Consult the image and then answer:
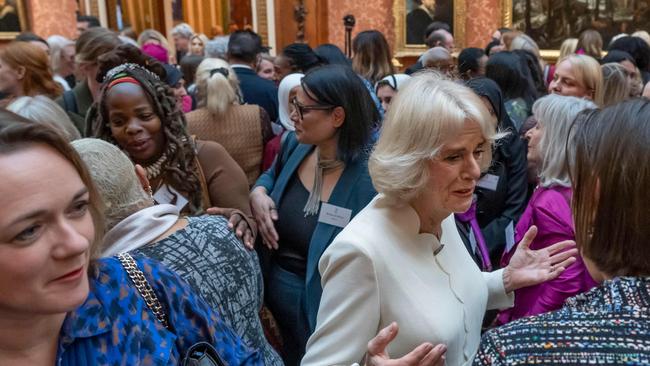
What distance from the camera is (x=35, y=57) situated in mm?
4117

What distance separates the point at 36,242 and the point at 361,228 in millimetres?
946

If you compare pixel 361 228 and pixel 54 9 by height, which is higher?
pixel 54 9

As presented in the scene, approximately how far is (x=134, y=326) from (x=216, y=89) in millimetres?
2905

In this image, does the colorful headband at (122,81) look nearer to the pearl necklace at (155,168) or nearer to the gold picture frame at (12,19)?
the pearl necklace at (155,168)

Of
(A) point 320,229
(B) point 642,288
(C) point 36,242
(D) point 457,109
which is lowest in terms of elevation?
(A) point 320,229

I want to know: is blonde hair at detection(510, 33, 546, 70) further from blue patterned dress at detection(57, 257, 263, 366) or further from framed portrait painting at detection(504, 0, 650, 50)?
blue patterned dress at detection(57, 257, 263, 366)

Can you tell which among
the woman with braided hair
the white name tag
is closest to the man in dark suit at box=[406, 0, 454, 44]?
the white name tag

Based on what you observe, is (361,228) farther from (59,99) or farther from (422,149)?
(59,99)

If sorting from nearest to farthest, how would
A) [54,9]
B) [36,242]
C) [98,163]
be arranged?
[36,242]
[98,163]
[54,9]

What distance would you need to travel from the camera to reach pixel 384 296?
5.77ft

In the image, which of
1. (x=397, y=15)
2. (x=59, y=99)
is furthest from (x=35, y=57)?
(x=397, y=15)

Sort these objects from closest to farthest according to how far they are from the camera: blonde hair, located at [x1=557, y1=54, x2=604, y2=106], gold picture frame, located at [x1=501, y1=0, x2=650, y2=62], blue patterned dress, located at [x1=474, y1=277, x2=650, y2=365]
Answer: blue patterned dress, located at [x1=474, y1=277, x2=650, y2=365] < blonde hair, located at [x1=557, y1=54, x2=604, y2=106] < gold picture frame, located at [x1=501, y1=0, x2=650, y2=62]

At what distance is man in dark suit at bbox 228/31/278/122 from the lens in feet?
16.7

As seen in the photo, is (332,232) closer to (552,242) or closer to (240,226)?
(240,226)
